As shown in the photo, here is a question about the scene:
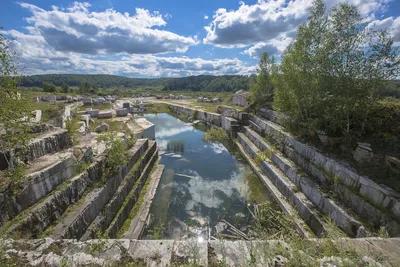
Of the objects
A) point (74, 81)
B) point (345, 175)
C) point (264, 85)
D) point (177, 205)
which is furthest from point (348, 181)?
point (74, 81)

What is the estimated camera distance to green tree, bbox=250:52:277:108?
18.9 m

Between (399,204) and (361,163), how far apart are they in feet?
6.50

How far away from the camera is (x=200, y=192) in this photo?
9016 mm

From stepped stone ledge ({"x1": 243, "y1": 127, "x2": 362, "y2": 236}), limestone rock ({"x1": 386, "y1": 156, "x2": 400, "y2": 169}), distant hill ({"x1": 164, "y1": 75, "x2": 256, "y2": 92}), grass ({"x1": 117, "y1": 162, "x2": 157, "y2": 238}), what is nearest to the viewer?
stepped stone ledge ({"x1": 243, "y1": 127, "x2": 362, "y2": 236})

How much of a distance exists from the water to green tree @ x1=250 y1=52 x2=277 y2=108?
21.1ft

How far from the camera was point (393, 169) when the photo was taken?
5.21 m


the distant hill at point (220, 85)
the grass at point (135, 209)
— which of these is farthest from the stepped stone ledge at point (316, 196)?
the distant hill at point (220, 85)

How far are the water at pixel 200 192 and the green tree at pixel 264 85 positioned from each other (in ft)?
21.1

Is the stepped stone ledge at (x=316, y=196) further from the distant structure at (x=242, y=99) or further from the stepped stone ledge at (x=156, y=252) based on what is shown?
the distant structure at (x=242, y=99)

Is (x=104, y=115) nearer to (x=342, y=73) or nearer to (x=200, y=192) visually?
(x=200, y=192)

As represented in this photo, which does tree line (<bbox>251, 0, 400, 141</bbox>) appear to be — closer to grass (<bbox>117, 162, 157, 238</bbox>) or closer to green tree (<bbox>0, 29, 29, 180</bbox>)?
grass (<bbox>117, 162, 157, 238</bbox>)

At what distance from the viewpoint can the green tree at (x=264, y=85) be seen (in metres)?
18.9

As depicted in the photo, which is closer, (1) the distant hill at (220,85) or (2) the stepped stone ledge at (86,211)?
(2) the stepped stone ledge at (86,211)

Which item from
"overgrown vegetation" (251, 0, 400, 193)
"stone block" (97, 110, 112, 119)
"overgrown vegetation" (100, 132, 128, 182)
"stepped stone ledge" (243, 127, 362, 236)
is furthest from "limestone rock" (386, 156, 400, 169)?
"stone block" (97, 110, 112, 119)
